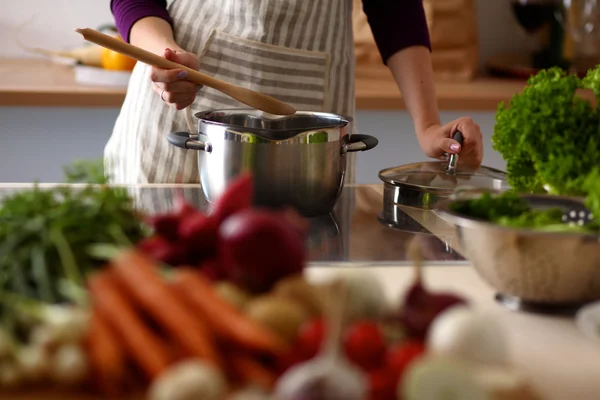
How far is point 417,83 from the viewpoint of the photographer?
1.61 metres

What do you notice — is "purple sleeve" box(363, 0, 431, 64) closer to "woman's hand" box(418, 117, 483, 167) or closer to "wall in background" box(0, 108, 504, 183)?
"woman's hand" box(418, 117, 483, 167)

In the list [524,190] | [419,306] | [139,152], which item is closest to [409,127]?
[139,152]

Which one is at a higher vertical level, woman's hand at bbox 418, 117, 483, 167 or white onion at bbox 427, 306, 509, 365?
woman's hand at bbox 418, 117, 483, 167

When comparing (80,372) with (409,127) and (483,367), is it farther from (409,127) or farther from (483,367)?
(409,127)

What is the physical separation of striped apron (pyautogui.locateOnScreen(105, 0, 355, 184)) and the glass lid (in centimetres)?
35

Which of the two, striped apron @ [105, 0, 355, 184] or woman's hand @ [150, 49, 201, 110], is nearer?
woman's hand @ [150, 49, 201, 110]

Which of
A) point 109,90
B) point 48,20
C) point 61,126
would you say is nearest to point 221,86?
point 109,90

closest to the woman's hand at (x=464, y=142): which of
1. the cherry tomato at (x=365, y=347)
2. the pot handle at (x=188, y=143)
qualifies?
the pot handle at (x=188, y=143)

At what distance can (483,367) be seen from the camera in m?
0.63

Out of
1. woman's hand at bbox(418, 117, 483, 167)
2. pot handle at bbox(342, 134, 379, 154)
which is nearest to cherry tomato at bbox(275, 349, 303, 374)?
pot handle at bbox(342, 134, 379, 154)

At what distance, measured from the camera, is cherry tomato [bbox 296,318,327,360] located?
1.94 feet

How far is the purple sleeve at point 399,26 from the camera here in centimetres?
163

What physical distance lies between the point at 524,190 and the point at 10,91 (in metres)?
1.53

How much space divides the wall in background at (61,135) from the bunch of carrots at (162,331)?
72.7 inches
